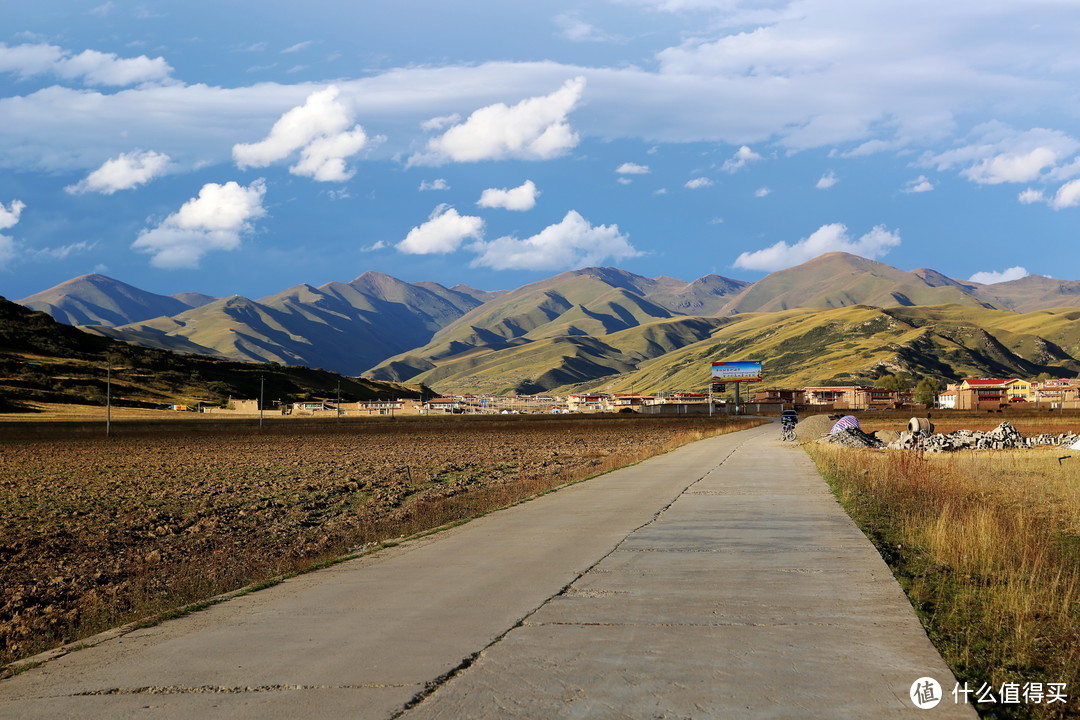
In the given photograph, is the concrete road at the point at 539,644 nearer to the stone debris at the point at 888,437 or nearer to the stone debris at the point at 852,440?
the stone debris at the point at 852,440

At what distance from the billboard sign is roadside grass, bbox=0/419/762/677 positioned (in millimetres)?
114861

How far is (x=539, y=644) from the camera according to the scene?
27.9 ft

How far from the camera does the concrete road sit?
6871 mm

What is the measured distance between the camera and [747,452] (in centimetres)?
4434

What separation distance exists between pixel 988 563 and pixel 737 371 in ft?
486

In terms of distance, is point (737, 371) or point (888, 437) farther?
point (737, 371)

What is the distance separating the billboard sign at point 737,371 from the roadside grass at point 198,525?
4522 inches

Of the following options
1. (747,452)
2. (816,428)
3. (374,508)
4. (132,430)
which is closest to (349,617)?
(374,508)

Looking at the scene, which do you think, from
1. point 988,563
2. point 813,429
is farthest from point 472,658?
point 813,429

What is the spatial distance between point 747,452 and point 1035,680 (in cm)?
3707

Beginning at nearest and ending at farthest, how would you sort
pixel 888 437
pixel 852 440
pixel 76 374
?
pixel 852 440 < pixel 888 437 < pixel 76 374

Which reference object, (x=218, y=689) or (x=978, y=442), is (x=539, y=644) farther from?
(x=978, y=442)

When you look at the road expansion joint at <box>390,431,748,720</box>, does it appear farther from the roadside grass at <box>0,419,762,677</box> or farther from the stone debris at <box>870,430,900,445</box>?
the stone debris at <box>870,430,900,445</box>

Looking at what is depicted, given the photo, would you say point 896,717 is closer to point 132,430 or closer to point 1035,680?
point 1035,680
